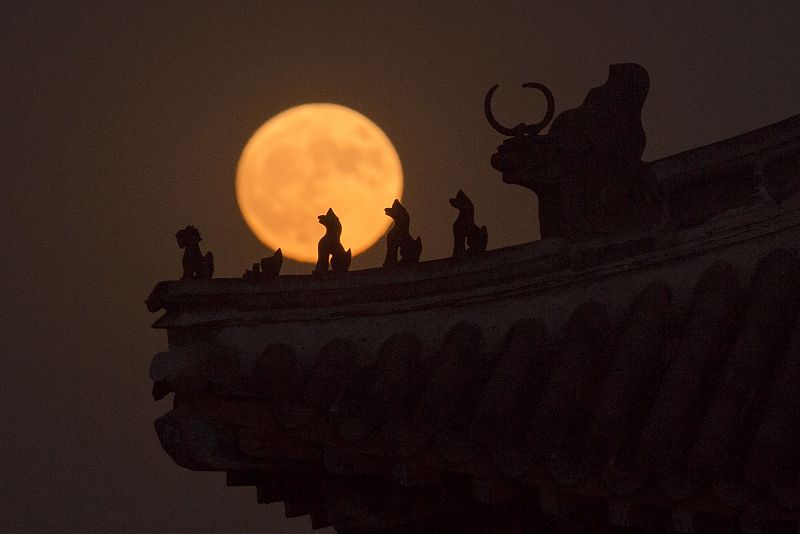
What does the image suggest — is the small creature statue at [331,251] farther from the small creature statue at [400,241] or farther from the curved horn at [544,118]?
the curved horn at [544,118]

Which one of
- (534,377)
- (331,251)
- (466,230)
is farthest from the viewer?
(331,251)

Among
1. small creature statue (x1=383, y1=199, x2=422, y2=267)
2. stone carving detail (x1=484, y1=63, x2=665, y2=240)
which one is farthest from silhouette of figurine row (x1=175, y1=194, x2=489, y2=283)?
stone carving detail (x1=484, y1=63, x2=665, y2=240)

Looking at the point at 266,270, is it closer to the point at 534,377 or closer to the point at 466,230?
the point at 466,230

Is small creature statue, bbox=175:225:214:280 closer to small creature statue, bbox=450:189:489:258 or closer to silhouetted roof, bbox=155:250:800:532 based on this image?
silhouetted roof, bbox=155:250:800:532

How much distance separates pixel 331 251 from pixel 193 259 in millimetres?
733

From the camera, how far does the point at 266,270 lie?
6.70 metres

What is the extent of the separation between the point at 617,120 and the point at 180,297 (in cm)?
233

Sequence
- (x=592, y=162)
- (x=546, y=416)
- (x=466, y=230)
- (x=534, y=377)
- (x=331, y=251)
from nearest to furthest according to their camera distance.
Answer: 1. (x=546, y=416)
2. (x=534, y=377)
3. (x=592, y=162)
4. (x=466, y=230)
5. (x=331, y=251)

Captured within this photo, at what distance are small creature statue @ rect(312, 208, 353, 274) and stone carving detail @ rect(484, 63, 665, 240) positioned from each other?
101 cm

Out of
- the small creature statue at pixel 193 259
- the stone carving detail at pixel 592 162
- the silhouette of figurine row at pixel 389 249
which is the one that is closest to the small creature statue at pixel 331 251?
the silhouette of figurine row at pixel 389 249

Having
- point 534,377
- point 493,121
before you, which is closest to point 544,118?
point 493,121

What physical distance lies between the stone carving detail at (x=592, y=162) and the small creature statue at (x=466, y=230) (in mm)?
346

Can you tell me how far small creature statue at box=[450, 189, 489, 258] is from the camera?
6.70 m

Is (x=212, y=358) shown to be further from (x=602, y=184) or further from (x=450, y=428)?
(x=602, y=184)
